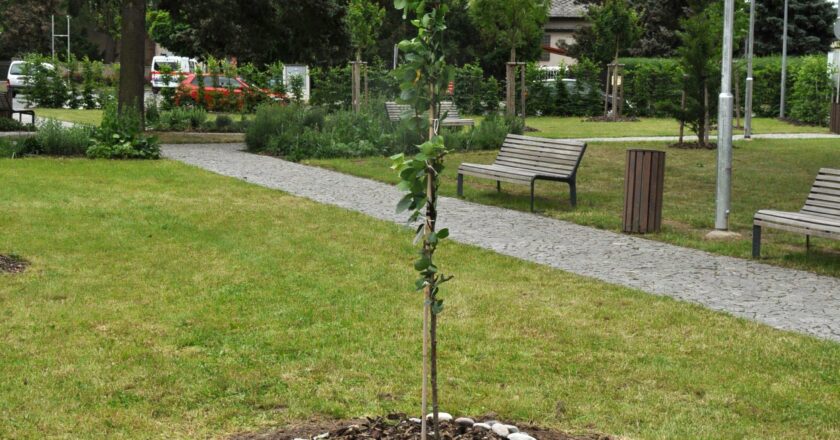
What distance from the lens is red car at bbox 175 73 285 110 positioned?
113 ft

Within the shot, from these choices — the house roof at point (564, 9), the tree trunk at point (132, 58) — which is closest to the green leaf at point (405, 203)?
the tree trunk at point (132, 58)

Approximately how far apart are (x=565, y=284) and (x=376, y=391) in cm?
338

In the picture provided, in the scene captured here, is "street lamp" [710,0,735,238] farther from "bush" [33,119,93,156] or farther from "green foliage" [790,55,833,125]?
"green foliage" [790,55,833,125]

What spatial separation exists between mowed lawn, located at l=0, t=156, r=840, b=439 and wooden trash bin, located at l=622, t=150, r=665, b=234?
7.53 feet

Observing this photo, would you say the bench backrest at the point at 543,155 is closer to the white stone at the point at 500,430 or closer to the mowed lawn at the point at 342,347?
the mowed lawn at the point at 342,347

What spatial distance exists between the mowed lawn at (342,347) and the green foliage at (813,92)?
1075 inches

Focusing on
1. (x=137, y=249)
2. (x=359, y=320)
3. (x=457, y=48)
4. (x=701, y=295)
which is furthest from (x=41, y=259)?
(x=457, y=48)

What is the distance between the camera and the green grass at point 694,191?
1142cm

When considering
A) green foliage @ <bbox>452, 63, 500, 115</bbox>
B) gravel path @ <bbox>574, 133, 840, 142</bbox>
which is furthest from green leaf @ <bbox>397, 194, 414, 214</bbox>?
green foliage @ <bbox>452, 63, 500, 115</bbox>

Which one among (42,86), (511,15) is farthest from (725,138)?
(42,86)

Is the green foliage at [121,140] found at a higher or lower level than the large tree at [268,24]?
lower

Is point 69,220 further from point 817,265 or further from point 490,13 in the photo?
point 490,13

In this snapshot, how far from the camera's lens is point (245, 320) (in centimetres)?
773

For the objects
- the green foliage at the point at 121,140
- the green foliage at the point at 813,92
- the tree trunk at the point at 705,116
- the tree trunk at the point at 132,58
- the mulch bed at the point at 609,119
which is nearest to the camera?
the green foliage at the point at 121,140
